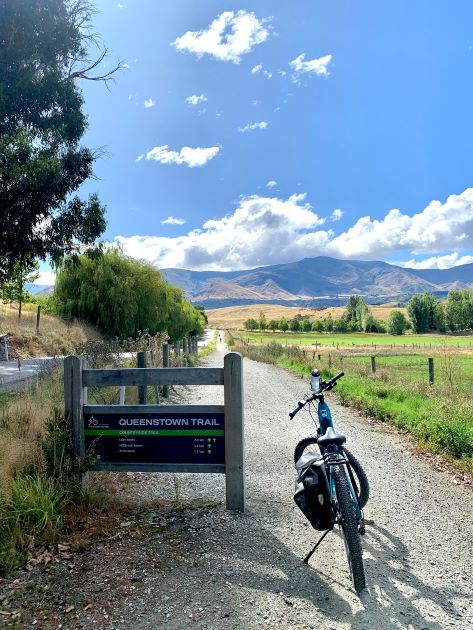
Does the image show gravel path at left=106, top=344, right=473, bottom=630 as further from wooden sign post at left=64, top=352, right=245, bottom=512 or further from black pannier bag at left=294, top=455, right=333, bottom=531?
wooden sign post at left=64, top=352, right=245, bottom=512

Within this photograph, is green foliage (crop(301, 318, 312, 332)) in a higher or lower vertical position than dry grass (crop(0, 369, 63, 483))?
higher

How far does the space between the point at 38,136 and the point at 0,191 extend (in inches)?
122

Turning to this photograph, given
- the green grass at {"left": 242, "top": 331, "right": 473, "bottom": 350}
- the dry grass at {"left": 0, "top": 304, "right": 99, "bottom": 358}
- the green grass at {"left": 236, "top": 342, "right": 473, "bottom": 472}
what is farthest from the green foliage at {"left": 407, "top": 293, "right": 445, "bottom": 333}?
the green grass at {"left": 236, "top": 342, "right": 473, "bottom": 472}

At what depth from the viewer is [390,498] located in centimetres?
497

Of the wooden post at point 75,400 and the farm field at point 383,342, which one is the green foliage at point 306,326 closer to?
the farm field at point 383,342

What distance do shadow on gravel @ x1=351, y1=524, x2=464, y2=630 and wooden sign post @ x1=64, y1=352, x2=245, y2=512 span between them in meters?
1.41

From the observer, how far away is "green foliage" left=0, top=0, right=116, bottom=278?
1345 cm

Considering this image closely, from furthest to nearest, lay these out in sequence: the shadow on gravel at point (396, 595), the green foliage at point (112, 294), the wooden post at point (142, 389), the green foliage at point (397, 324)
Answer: the green foliage at point (397, 324), the green foliage at point (112, 294), the wooden post at point (142, 389), the shadow on gravel at point (396, 595)

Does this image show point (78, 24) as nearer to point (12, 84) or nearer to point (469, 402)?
point (12, 84)

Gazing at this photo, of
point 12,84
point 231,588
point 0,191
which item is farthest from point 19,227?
point 231,588

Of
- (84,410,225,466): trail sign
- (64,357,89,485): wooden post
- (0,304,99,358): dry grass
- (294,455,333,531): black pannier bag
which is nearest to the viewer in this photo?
(294,455,333,531): black pannier bag

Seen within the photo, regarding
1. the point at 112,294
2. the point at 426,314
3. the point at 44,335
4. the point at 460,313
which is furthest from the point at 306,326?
the point at 44,335

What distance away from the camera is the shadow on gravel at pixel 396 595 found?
272cm

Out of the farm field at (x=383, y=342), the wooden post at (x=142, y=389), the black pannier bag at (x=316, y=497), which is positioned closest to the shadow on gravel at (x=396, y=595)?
the black pannier bag at (x=316, y=497)
